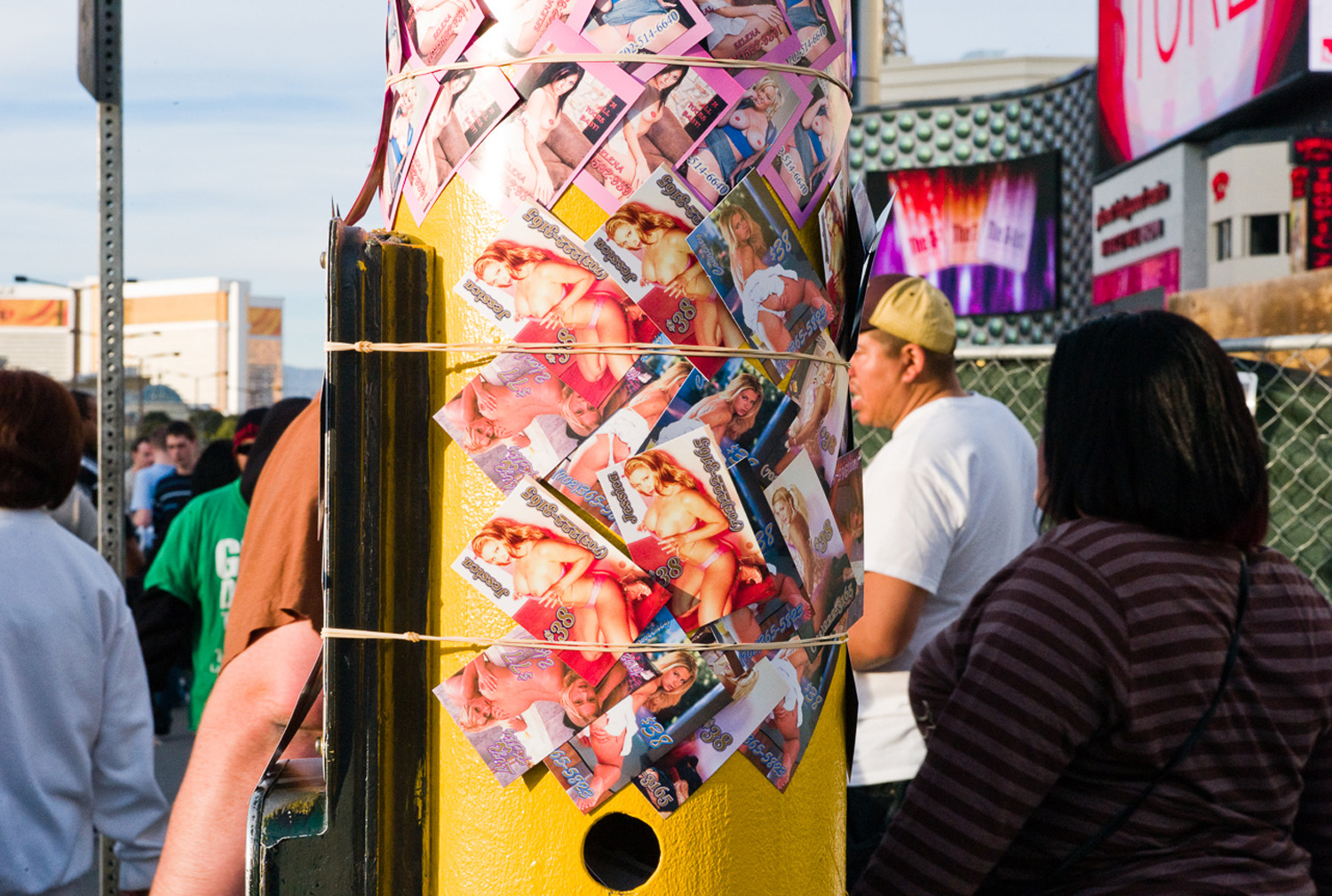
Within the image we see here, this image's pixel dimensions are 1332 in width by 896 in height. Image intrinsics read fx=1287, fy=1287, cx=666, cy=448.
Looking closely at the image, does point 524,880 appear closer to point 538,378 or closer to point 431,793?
point 431,793

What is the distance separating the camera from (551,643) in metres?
1.32

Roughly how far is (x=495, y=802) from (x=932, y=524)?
5.90 ft

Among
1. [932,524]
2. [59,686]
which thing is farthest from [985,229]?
[59,686]

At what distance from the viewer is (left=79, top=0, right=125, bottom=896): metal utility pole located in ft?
8.39

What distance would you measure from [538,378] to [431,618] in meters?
0.29

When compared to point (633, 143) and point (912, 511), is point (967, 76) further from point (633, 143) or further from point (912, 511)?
point (633, 143)

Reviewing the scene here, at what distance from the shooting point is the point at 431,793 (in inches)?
55.2

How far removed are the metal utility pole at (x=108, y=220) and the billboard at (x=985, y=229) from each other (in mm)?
23636

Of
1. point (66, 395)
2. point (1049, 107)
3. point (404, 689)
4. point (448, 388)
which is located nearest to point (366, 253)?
point (448, 388)

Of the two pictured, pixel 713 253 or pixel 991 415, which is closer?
pixel 713 253

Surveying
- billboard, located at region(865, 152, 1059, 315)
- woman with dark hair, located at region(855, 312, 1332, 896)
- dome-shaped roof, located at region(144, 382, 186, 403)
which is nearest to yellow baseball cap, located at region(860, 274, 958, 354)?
woman with dark hair, located at region(855, 312, 1332, 896)

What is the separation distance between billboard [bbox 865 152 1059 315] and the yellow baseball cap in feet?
74.7

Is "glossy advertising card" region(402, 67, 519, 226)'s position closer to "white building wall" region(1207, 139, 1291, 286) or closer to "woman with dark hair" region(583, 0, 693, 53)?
"woman with dark hair" region(583, 0, 693, 53)

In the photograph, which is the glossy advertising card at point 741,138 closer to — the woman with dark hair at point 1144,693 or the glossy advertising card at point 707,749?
the glossy advertising card at point 707,749
